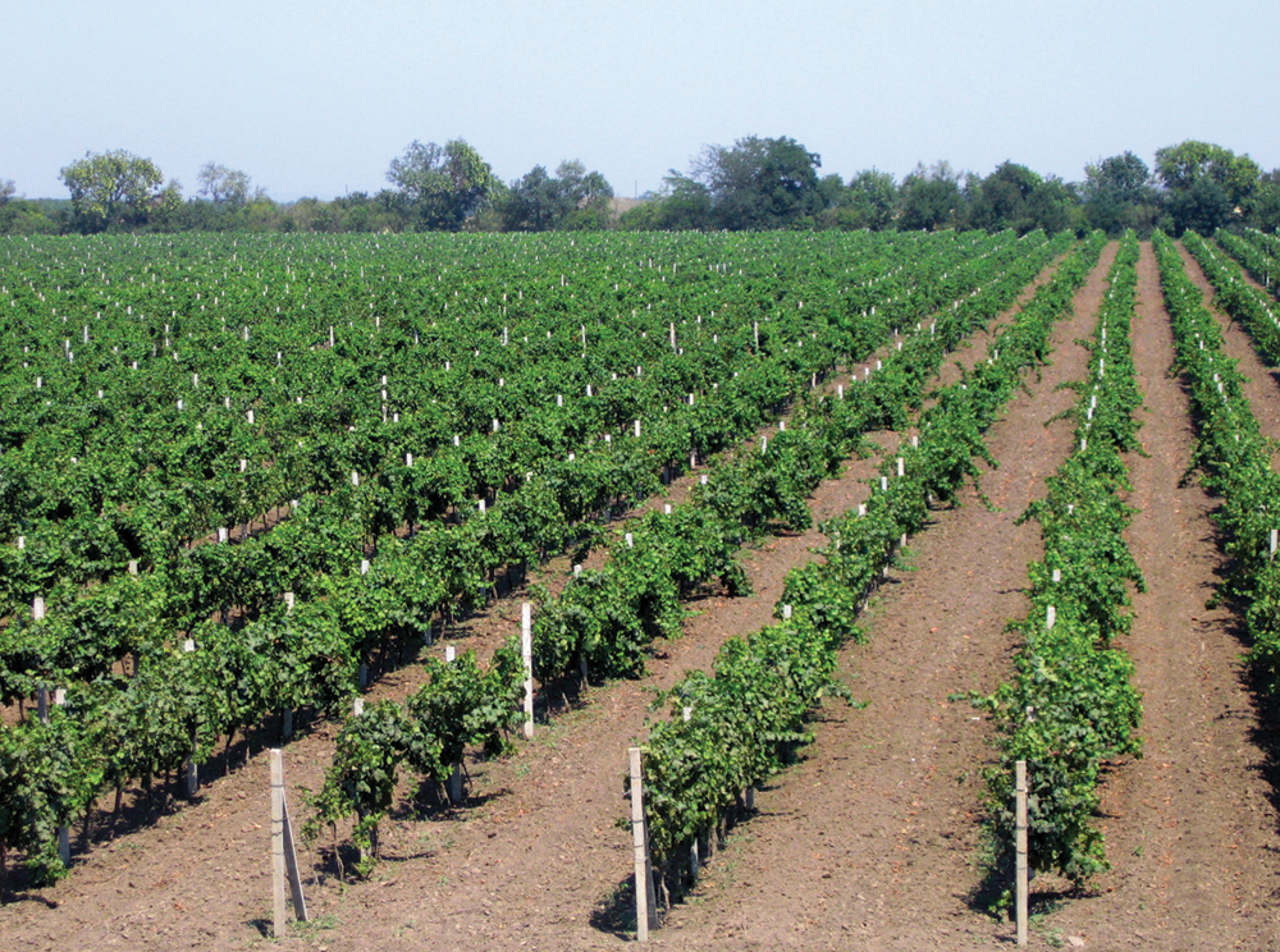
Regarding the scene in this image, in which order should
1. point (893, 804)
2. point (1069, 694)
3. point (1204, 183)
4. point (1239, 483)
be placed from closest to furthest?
1. point (1069, 694)
2. point (893, 804)
3. point (1239, 483)
4. point (1204, 183)

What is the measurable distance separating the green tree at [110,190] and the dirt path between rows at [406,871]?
10542 centimetres

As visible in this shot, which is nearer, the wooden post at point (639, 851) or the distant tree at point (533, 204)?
the wooden post at point (639, 851)

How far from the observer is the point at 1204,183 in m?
104

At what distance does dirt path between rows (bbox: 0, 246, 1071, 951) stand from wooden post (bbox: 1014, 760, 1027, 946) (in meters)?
2.77

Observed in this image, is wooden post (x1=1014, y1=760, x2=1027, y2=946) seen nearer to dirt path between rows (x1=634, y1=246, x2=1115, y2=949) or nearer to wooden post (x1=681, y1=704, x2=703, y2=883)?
dirt path between rows (x1=634, y1=246, x2=1115, y2=949)

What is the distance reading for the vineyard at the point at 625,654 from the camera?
8945mm

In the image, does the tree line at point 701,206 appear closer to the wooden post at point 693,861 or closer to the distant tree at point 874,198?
the distant tree at point 874,198

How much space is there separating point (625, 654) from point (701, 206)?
308 feet

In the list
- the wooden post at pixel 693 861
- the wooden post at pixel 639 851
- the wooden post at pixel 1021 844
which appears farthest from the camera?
the wooden post at pixel 693 861

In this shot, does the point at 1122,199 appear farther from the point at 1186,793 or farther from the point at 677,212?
the point at 1186,793

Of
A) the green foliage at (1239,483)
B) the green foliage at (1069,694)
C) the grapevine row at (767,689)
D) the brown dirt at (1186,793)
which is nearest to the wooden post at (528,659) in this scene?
the grapevine row at (767,689)

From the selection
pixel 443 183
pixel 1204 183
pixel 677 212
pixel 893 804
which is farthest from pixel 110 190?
pixel 893 804

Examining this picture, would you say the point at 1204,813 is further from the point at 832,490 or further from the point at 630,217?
the point at 630,217

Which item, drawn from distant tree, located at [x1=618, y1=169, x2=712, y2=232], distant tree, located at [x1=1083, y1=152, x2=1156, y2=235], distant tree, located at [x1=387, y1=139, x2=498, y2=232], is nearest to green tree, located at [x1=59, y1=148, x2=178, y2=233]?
distant tree, located at [x1=387, y1=139, x2=498, y2=232]
